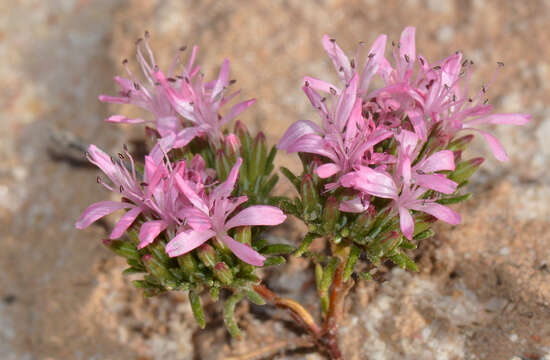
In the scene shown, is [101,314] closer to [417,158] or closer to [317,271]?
[317,271]

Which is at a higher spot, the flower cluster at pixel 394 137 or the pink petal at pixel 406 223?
the flower cluster at pixel 394 137

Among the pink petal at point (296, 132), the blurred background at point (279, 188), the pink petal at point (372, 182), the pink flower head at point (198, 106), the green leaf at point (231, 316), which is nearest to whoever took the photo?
the pink petal at point (372, 182)

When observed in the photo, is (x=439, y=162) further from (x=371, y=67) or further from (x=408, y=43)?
(x=408, y=43)

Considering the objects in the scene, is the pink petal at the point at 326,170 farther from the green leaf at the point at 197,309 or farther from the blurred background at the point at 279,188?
the blurred background at the point at 279,188

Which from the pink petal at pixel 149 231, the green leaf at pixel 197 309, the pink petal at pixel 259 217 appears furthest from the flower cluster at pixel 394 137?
the green leaf at pixel 197 309

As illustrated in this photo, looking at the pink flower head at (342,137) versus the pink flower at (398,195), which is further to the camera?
the pink flower head at (342,137)

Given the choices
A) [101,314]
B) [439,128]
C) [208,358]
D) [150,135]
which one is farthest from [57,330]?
[439,128]

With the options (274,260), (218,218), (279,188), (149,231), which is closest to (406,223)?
(274,260)
